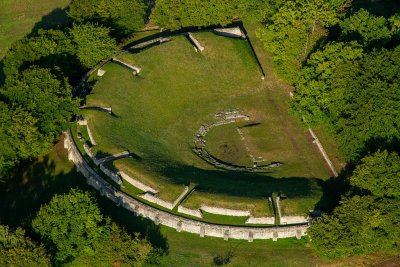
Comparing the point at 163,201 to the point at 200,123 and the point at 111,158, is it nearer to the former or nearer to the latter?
the point at 111,158

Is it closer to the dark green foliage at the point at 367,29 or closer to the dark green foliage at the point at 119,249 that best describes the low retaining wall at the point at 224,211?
the dark green foliage at the point at 119,249

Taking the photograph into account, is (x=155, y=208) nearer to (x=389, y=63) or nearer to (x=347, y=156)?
(x=347, y=156)

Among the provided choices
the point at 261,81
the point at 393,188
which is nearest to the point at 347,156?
the point at 393,188

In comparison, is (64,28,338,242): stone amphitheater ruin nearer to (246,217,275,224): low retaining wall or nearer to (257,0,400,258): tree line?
(246,217,275,224): low retaining wall

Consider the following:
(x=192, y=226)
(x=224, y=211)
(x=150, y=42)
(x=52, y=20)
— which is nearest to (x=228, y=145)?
(x=224, y=211)

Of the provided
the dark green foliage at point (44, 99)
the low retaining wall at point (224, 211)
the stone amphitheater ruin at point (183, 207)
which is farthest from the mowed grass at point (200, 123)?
the dark green foliage at point (44, 99)
